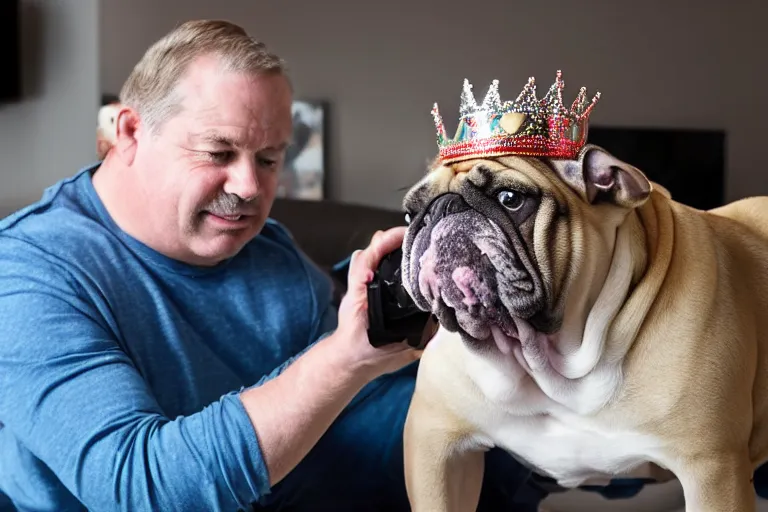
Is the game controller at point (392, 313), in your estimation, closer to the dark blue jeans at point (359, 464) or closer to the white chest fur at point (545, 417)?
the white chest fur at point (545, 417)

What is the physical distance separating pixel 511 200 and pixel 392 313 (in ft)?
0.60

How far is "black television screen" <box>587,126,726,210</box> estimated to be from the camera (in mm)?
2033

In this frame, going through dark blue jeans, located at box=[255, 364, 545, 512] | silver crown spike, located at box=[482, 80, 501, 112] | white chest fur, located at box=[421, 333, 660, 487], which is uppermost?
silver crown spike, located at box=[482, 80, 501, 112]

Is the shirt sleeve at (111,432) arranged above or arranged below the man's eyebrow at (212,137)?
below

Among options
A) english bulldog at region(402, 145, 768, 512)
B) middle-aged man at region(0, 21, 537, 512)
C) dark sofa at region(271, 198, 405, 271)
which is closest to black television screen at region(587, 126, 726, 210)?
dark sofa at region(271, 198, 405, 271)

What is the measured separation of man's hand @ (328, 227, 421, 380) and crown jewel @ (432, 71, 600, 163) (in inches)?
7.0

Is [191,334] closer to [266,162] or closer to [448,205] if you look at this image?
[266,162]

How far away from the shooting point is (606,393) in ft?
2.46

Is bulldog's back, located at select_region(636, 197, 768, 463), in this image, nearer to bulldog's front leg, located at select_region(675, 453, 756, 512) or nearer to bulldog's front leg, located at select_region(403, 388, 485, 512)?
bulldog's front leg, located at select_region(675, 453, 756, 512)

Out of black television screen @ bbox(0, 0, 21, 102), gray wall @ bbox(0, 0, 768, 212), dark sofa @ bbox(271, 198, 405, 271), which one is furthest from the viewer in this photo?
black television screen @ bbox(0, 0, 21, 102)

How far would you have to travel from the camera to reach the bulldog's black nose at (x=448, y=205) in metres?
0.70

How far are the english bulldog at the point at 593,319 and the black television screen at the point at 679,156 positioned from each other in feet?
4.07

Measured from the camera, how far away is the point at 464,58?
2047 millimetres

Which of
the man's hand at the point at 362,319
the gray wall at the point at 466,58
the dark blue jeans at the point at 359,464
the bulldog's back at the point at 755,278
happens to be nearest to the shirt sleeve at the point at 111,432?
the man's hand at the point at 362,319
